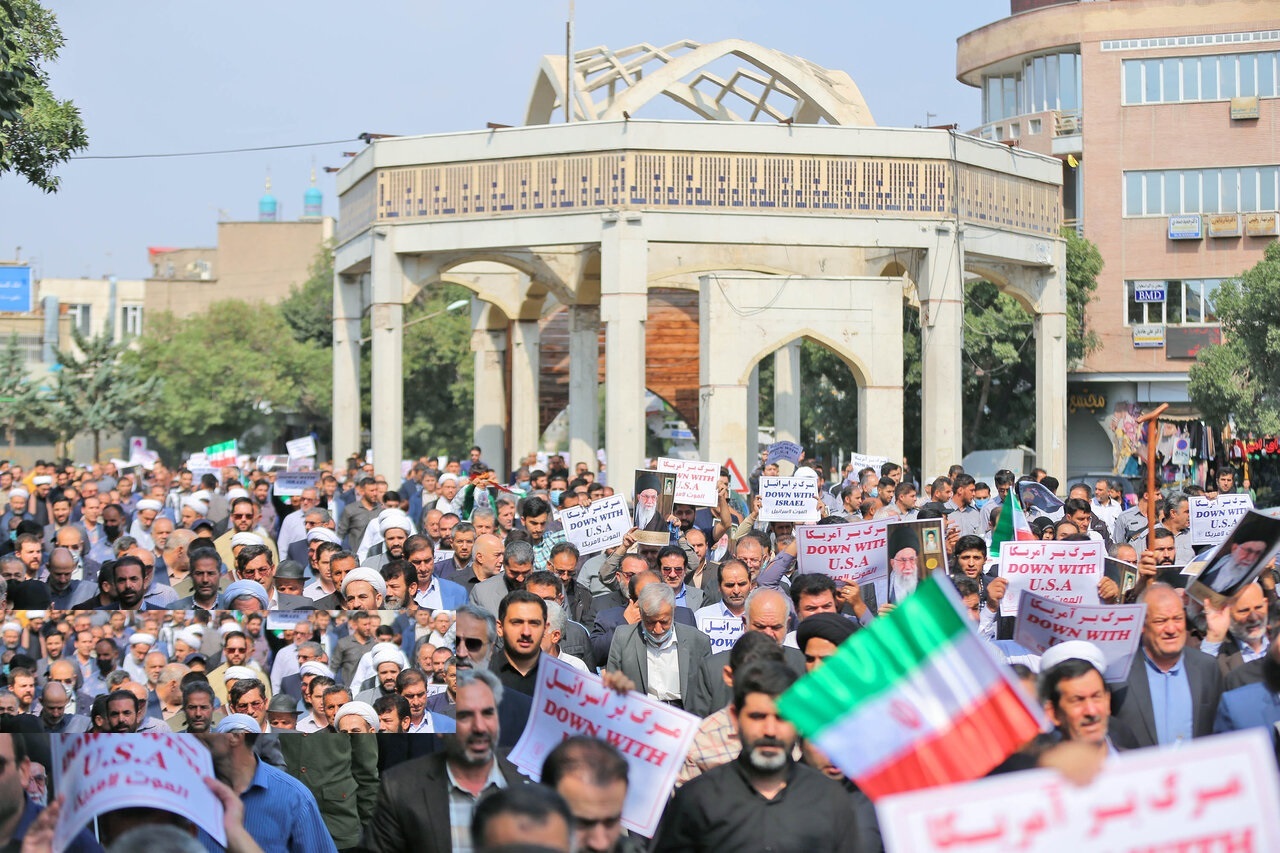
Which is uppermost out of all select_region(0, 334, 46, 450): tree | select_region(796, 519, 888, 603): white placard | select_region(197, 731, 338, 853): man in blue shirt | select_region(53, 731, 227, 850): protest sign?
select_region(0, 334, 46, 450): tree

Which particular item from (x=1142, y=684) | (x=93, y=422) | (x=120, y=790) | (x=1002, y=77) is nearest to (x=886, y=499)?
(x=1142, y=684)

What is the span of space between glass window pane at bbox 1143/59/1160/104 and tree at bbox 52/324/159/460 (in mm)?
33397

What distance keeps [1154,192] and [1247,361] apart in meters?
12.7

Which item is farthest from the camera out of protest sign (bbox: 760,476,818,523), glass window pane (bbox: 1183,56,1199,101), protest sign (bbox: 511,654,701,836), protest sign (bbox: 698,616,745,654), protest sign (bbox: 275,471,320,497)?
glass window pane (bbox: 1183,56,1199,101)

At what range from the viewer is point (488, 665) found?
24.2 ft

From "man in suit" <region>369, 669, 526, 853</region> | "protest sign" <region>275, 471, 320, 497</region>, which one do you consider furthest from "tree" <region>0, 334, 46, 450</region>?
"man in suit" <region>369, 669, 526, 853</region>

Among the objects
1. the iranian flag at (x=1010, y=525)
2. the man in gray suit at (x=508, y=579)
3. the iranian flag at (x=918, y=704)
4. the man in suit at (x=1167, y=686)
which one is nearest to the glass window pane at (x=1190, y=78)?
the iranian flag at (x=1010, y=525)

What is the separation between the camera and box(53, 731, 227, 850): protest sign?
5.10m

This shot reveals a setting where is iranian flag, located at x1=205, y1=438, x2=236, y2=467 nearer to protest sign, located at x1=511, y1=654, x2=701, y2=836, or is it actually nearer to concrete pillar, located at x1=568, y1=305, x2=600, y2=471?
concrete pillar, located at x1=568, y1=305, x2=600, y2=471

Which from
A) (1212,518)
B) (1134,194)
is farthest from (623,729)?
(1134,194)

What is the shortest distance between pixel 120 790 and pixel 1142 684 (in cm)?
390

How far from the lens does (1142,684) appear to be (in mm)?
7164

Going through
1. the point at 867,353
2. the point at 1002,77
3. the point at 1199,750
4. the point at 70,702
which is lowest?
the point at 70,702

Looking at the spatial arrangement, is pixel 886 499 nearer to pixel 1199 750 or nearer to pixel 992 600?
pixel 992 600
